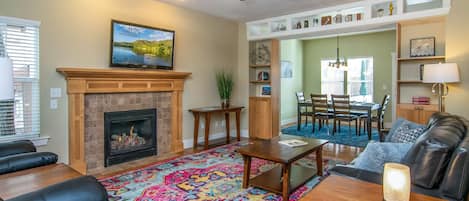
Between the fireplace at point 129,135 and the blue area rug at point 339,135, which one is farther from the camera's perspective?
the blue area rug at point 339,135

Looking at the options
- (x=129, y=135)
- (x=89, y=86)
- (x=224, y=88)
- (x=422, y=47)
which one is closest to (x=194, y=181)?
(x=129, y=135)

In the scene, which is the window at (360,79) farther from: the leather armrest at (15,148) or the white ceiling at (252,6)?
the leather armrest at (15,148)

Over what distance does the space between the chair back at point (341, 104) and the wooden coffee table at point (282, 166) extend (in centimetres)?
303

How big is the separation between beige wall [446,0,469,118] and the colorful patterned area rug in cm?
183

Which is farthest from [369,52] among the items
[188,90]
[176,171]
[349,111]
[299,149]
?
[176,171]

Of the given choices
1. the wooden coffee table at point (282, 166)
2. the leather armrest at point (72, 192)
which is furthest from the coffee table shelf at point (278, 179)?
the leather armrest at point (72, 192)

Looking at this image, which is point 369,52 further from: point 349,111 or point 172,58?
point 172,58

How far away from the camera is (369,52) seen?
777cm

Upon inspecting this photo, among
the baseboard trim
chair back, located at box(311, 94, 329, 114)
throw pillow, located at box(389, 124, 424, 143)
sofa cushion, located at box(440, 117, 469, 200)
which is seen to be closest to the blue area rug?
chair back, located at box(311, 94, 329, 114)

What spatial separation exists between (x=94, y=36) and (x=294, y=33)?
3.46 meters

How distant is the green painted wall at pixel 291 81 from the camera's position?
8.23 m

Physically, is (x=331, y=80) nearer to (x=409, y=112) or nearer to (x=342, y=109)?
(x=342, y=109)

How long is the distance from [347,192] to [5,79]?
2.22m

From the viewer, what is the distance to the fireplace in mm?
4168
